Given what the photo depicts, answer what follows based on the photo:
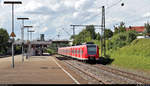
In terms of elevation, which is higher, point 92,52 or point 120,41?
point 120,41

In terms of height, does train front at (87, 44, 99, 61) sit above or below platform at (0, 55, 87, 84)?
above

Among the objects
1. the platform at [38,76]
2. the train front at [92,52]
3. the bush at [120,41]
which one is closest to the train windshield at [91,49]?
the train front at [92,52]

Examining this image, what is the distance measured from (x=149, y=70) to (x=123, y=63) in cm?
729

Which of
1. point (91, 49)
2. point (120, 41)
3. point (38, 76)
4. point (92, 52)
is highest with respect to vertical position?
point (120, 41)

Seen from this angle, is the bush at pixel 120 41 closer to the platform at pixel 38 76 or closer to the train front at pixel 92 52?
the train front at pixel 92 52

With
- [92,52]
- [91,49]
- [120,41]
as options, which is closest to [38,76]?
[92,52]

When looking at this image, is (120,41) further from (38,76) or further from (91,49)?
(38,76)

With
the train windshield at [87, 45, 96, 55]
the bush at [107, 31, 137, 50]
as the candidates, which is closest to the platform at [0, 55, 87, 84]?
the train windshield at [87, 45, 96, 55]

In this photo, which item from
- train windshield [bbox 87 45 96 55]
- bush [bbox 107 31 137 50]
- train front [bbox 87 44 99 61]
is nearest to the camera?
train front [bbox 87 44 99 61]

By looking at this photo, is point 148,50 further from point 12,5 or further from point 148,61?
point 12,5

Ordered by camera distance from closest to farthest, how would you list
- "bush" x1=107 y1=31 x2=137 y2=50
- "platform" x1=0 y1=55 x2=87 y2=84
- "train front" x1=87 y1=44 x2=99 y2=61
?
"platform" x1=0 y1=55 x2=87 y2=84 < "train front" x1=87 y1=44 x2=99 y2=61 < "bush" x1=107 y1=31 x2=137 y2=50

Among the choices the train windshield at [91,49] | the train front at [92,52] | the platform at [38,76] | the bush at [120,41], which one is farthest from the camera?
the bush at [120,41]

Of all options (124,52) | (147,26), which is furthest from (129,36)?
(147,26)

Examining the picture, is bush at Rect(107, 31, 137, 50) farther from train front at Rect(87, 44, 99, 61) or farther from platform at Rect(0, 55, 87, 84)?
platform at Rect(0, 55, 87, 84)
